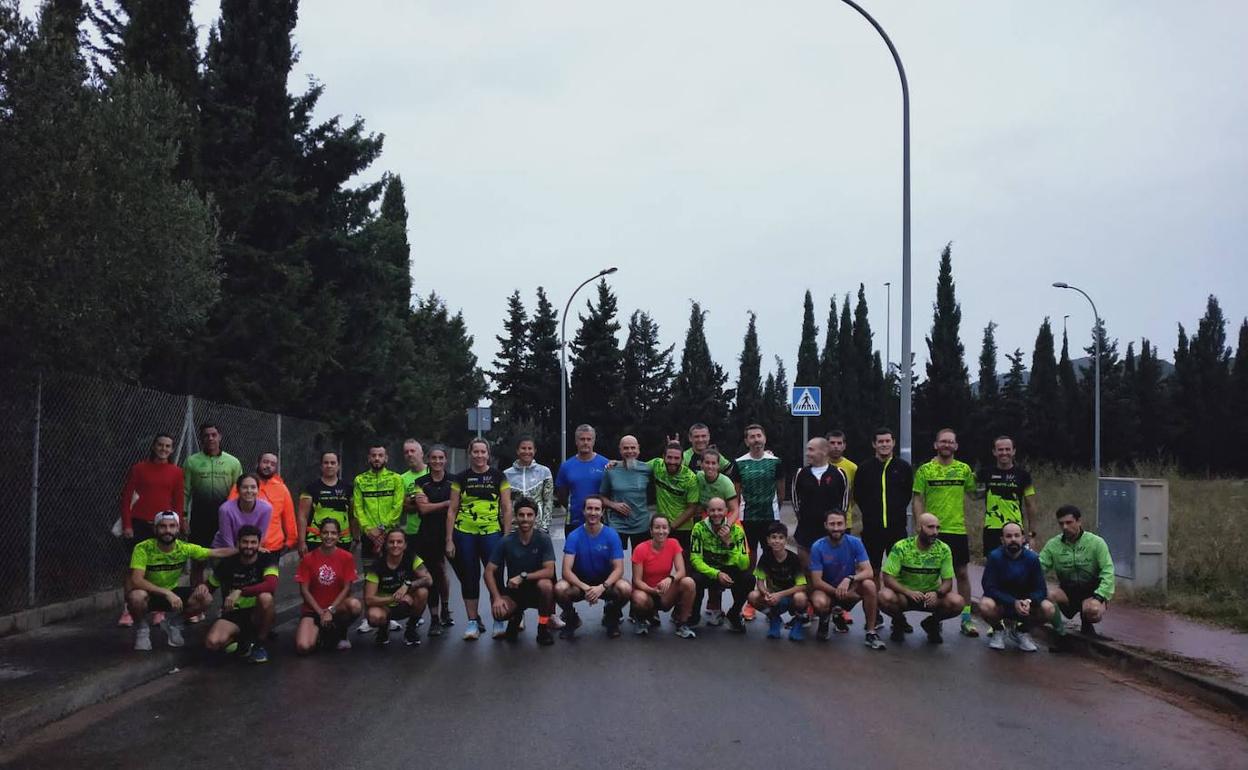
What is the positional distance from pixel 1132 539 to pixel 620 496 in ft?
19.0

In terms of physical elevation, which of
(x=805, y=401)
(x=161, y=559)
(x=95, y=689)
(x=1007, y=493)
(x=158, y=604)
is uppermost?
(x=805, y=401)

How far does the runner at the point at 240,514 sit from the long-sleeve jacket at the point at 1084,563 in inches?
279

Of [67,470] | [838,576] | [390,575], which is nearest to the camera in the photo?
[390,575]

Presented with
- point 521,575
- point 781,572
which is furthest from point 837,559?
point 521,575

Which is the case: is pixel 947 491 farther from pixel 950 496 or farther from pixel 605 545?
pixel 605 545

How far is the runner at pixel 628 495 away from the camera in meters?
11.0

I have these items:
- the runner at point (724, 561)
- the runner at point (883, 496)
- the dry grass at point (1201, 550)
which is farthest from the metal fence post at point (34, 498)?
the dry grass at point (1201, 550)

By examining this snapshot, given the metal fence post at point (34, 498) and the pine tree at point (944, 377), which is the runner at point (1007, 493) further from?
the pine tree at point (944, 377)

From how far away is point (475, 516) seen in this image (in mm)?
10414

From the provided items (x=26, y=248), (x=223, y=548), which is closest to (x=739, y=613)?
(x=223, y=548)

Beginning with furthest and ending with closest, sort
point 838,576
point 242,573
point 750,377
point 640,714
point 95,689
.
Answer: point 750,377 → point 838,576 → point 242,573 → point 95,689 → point 640,714

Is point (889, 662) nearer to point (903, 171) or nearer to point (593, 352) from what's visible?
point (903, 171)

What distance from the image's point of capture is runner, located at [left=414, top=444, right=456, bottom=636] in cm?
1037

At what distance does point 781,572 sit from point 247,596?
472 cm
